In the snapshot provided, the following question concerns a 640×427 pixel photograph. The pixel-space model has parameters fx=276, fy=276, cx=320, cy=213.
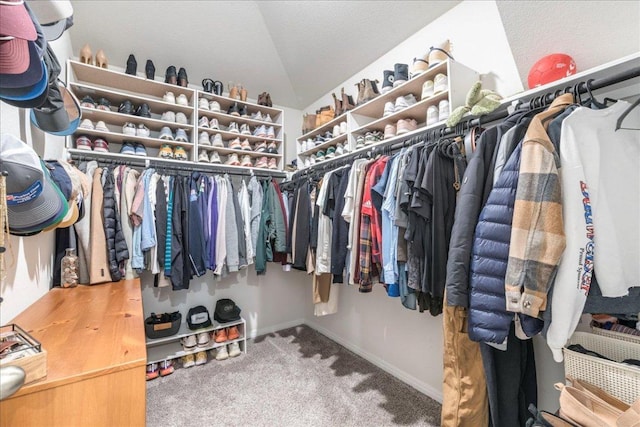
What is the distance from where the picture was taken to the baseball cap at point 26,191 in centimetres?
71

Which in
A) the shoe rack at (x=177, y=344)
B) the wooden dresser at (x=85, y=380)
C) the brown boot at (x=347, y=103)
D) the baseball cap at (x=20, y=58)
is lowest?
the shoe rack at (x=177, y=344)

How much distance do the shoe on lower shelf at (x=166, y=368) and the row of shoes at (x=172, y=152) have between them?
1662 millimetres

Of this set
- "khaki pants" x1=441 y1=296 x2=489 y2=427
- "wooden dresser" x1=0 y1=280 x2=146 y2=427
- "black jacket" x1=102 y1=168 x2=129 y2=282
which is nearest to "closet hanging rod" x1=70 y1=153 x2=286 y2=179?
"black jacket" x1=102 y1=168 x2=129 y2=282

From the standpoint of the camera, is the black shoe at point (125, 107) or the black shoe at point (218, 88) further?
the black shoe at point (218, 88)

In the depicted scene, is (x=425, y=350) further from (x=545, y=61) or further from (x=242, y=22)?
(x=242, y=22)

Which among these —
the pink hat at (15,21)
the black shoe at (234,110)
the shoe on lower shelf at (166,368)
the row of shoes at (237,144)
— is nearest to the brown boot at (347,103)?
the row of shoes at (237,144)

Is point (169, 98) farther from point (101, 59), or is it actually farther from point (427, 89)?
point (427, 89)

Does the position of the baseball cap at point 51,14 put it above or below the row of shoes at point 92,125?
below

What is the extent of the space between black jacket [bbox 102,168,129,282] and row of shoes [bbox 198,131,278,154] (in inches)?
33.6

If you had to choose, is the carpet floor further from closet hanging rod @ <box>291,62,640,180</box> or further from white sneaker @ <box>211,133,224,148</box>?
white sneaker @ <box>211,133,224,148</box>

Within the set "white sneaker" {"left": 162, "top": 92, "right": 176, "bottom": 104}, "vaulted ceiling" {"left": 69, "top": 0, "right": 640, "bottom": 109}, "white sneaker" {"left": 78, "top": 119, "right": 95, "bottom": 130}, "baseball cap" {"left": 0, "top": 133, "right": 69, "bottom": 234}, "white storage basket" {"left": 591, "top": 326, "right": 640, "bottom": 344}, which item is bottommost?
"white storage basket" {"left": 591, "top": 326, "right": 640, "bottom": 344}

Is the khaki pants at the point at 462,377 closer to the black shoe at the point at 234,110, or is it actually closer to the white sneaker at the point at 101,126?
the black shoe at the point at 234,110

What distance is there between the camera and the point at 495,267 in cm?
91

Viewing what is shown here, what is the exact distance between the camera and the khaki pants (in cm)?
114
